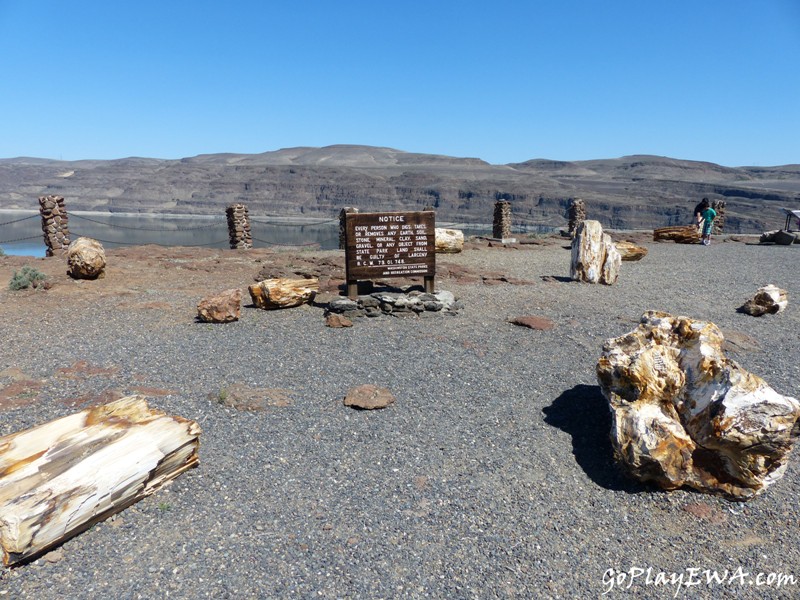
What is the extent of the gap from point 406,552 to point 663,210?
77.0 metres

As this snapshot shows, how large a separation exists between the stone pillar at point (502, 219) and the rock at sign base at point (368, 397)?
709 inches

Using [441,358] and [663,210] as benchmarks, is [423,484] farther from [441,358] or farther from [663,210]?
[663,210]

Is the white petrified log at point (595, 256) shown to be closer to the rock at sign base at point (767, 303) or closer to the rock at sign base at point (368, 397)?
the rock at sign base at point (767, 303)

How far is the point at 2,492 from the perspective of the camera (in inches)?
135

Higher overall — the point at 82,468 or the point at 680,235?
the point at 82,468

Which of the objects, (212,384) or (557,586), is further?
(212,384)

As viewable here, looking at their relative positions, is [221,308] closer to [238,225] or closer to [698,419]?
[698,419]

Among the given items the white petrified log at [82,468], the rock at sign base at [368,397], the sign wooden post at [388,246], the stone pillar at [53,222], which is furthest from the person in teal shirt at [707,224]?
the stone pillar at [53,222]

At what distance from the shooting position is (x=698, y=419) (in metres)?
4.56

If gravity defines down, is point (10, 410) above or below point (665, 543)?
above

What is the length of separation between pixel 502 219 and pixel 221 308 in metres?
16.7

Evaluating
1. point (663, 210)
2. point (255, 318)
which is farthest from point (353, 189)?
point (255, 318)

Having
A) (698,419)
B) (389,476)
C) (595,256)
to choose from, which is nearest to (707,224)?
(595,256)

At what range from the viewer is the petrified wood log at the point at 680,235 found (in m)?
21.8
